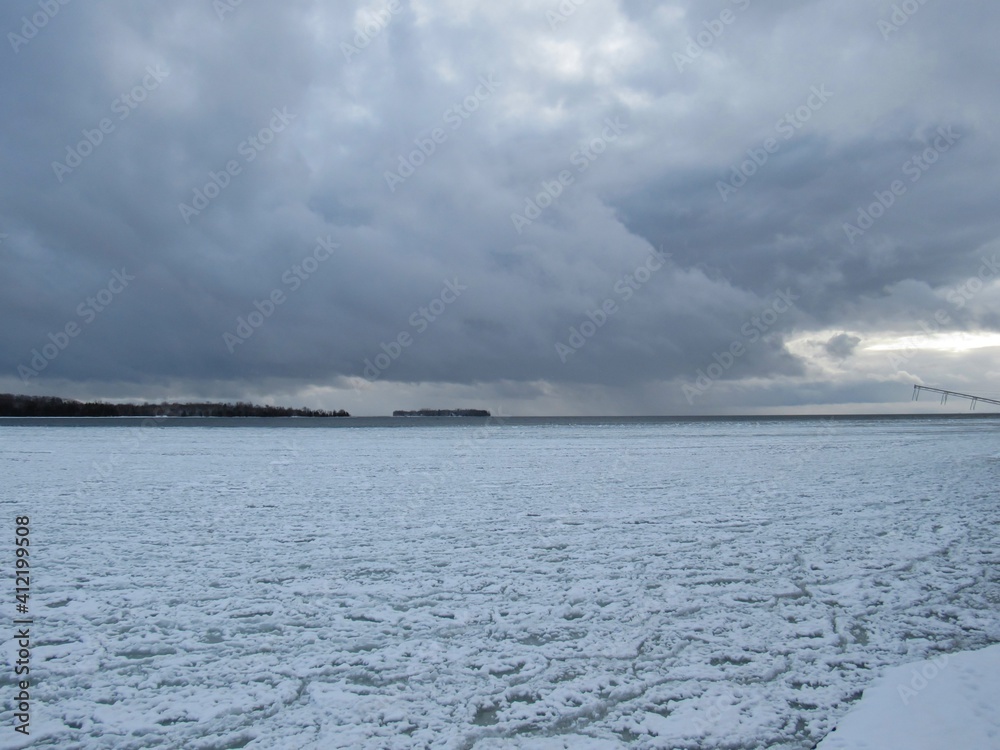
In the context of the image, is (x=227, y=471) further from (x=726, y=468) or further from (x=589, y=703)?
(x=589, y=703)

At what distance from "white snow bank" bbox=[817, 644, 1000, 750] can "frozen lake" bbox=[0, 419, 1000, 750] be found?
18 centimetres

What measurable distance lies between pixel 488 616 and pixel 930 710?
3.54 m

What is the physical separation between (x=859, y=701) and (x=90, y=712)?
5.34m

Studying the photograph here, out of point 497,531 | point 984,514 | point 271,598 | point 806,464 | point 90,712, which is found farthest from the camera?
point 806,464

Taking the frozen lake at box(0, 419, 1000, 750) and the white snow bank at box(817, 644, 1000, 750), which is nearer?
the white snow bank at box(817, 644, 1000, 750)

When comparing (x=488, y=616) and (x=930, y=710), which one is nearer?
(x=930, y=710)

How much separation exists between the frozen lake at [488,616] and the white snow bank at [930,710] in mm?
176

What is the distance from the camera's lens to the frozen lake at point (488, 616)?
13.2 feet

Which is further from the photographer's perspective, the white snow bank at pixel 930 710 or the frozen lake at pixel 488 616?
the frozen lake at pixel 488 616

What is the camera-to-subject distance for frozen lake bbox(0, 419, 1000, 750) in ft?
13.2

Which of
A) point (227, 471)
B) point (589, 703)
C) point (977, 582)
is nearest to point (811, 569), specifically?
point (977, 582)

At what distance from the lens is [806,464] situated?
21.6 m

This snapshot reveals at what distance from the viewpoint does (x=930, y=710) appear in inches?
161

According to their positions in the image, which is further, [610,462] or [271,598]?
[610,462]
